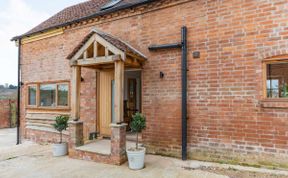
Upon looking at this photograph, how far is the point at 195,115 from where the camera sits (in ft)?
16.4

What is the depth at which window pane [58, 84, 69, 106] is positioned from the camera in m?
A: 7.80

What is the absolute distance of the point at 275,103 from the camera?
4.07 meters

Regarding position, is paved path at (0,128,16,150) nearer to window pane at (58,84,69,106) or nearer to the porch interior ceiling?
window pane at (58,84,69,106)

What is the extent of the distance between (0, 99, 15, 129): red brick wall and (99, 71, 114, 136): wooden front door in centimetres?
1170

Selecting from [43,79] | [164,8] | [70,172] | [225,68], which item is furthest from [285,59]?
[43,79]

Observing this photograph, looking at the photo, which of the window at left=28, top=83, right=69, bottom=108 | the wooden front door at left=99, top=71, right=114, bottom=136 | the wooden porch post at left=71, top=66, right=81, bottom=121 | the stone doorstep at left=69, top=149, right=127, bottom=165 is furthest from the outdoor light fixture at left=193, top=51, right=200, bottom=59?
the window at left=28, top=83, right=69, bottom=108

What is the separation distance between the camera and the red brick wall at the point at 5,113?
14234mm

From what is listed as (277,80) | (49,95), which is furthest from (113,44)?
(49,95)

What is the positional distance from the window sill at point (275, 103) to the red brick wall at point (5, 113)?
55.2 feet

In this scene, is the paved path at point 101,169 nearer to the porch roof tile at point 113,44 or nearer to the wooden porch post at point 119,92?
the wooden porch post at point 119,92

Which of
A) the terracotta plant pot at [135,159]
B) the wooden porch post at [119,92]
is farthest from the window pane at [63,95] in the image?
the terracotta plant pot at [135,159]

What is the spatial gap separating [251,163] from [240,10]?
3.63 meters

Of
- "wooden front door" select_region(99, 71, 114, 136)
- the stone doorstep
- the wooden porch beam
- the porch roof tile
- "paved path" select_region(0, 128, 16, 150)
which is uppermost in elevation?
the porch roof tile

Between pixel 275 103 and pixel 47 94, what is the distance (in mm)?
8423
